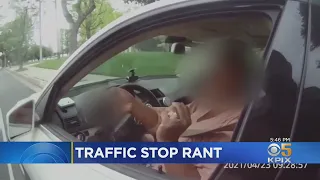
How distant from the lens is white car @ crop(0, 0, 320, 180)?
986 mm

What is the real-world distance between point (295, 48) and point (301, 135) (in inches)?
8.3

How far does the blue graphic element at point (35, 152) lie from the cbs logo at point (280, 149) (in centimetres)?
68

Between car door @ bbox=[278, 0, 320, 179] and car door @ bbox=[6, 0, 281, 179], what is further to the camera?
car door @ bbox=[6, 0, 281, 179]

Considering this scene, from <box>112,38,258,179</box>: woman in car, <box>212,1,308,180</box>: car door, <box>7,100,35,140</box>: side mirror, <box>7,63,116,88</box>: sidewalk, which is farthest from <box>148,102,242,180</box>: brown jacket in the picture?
<box>7,100,35,140</box>: side mirror

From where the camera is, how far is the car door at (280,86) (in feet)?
3.23

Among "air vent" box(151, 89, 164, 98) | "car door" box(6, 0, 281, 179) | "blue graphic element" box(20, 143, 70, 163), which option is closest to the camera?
"car door" box(6, 0, 281, 179)

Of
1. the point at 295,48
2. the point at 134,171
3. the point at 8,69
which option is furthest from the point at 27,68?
the point at 295,48

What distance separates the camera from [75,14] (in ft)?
5.08

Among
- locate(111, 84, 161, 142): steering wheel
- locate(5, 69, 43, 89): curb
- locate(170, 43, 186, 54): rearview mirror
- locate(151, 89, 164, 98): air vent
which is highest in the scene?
locate(170, 43, 186, 54): rearview mirror

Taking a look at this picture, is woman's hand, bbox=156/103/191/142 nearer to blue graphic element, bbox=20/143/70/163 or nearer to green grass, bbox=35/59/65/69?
blue graphic element, bbox=20/143/70/163

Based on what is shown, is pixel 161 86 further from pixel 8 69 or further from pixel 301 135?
pixel 301 135

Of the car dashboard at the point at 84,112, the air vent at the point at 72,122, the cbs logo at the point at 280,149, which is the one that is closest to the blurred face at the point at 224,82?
the cbs logo at the point at 280,149

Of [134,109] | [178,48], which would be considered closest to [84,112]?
[134,109]

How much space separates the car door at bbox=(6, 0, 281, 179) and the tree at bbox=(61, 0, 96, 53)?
7cm
